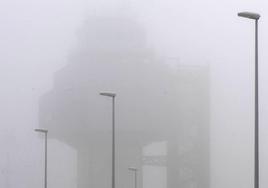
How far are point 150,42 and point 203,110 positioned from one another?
113 inches

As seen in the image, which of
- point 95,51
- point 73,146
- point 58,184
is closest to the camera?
point 58,184

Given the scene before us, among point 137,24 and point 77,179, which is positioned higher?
point 137,24

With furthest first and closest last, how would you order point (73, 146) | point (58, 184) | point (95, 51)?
point (95, 51)
point (73, 146)
point (58, 184)

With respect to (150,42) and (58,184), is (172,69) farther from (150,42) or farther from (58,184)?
(58,184)

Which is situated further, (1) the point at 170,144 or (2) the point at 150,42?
(2) the point at 150,42

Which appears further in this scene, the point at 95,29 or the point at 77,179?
the point at 95,29

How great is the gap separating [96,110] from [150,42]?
3080 mm

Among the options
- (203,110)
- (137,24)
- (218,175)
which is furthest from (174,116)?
(137,24)

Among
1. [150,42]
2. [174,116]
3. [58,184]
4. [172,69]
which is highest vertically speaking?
[150,42]

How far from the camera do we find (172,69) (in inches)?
614

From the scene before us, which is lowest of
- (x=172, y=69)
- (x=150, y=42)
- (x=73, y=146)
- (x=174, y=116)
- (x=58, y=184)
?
(x=58, y=184)

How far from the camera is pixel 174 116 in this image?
51.0 ft

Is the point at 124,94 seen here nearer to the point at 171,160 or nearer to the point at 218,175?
the point at 171,160

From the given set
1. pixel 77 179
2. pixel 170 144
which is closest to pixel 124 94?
pixel 170 144
